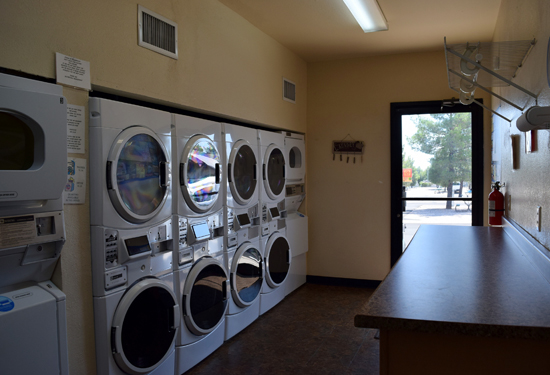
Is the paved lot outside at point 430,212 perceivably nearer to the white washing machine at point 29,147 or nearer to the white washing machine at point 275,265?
the white washing machine at point 275,265

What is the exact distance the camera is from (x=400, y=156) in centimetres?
496

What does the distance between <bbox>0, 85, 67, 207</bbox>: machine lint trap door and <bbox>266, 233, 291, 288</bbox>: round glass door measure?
250 centimetres

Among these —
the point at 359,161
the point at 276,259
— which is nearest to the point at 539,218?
the point at 276,259

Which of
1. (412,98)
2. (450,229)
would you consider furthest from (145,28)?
(412,98)

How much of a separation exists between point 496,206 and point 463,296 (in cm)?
202

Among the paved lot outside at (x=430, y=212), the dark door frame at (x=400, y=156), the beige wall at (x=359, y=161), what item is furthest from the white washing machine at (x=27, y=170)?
the paved lot outside at (x=430, y=212)

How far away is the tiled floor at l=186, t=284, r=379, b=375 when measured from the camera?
2.95 m

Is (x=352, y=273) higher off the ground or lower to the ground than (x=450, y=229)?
lower

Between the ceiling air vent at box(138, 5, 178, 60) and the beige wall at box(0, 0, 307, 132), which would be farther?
the ceiling air vent at box(138, 5, 178, 60)

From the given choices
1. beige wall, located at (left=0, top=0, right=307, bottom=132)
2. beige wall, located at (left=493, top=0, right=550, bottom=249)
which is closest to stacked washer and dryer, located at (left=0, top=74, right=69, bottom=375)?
beige wall, located at (left=0, top=0, right=307, bottom=132)

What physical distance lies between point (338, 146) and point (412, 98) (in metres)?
1.02

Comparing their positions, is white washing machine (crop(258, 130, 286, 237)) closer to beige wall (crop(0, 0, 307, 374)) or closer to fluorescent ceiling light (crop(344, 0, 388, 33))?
beige wall (crop(0, 0, 307, 374))

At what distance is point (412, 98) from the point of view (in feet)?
15.9

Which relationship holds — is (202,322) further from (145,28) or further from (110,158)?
(145,28)
